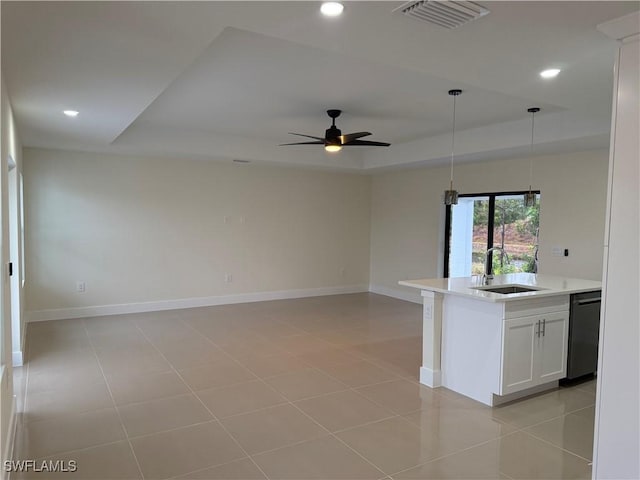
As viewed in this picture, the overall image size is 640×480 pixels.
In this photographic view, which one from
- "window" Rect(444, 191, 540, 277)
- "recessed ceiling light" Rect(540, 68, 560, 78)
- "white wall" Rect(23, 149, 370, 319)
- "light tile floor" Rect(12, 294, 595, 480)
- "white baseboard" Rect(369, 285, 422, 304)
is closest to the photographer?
"light tile floor" Rect(12, 294, 595, 480)

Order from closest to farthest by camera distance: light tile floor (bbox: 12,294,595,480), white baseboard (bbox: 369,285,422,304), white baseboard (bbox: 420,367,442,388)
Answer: light tile floor (bbox: 12,294,595,480) → white baseboard (bbox: 420,367,442,388) → white baseboard (bbox: 369,285,422,304)

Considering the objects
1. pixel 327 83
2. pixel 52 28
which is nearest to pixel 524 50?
pixel 327 83

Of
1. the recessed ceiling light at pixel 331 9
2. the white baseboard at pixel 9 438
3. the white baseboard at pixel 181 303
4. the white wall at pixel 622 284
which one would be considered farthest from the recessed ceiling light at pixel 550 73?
the white baseboard at pixel 181 303

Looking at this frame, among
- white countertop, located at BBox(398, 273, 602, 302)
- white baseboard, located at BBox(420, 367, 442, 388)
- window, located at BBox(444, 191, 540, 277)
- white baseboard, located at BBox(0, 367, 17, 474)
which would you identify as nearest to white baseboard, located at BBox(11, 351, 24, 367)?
white baseboard, located at BBox(0, 367, 17, 474)

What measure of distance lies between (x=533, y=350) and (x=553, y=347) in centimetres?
29

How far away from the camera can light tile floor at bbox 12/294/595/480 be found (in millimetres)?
2693

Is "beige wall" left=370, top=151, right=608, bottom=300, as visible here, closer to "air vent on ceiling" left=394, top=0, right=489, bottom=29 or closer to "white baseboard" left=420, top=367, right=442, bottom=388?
"white baseboard" left=420, top=367, right=442, bottom=388

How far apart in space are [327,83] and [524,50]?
1.68m

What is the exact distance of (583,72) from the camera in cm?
309

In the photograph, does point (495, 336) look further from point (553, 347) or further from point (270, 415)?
point (270, 415)

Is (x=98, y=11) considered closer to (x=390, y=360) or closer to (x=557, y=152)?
(x=390, y=360)

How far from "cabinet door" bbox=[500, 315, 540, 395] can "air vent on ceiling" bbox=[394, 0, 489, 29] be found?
227 centimetres

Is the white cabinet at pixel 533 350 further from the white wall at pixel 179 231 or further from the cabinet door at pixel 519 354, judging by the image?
the white wall at pixel 179 231

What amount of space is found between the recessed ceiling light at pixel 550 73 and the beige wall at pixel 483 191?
2.78 meters
